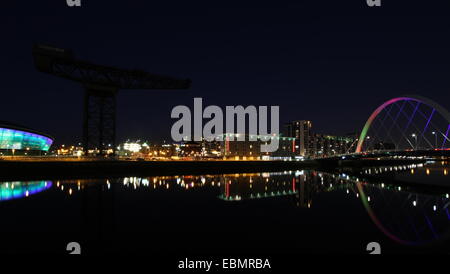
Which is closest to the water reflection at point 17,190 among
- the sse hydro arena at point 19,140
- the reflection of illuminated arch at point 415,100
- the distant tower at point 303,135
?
the sse hydro arena at point 19,140

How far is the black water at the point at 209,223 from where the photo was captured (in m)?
9.45

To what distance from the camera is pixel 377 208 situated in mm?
17609

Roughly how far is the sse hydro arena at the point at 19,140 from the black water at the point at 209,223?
36.2m

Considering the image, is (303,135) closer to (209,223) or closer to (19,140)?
(19,140)

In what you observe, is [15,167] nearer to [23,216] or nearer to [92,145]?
[92,145]

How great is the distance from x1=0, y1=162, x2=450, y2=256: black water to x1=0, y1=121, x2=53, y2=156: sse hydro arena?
3616cm

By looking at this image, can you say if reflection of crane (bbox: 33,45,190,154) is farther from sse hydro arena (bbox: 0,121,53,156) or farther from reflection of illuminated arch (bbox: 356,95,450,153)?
reflection of illuminated arch (bbox: 356,95,450,153)

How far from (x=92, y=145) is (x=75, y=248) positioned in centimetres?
2483

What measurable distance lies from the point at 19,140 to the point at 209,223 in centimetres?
5605

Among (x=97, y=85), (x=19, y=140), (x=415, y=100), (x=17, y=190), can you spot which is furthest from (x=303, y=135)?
→ (x=17, y=190)

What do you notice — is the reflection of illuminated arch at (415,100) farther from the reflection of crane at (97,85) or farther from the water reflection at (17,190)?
the water reflection at (17,190)

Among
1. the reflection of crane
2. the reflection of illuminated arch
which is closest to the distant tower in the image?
the reflection of illuminated arch

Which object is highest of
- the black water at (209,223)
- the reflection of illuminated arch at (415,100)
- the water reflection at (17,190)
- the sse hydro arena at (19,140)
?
the reflection of illuminated arch at (415,100)
